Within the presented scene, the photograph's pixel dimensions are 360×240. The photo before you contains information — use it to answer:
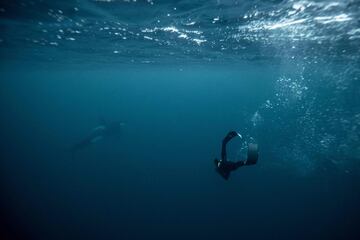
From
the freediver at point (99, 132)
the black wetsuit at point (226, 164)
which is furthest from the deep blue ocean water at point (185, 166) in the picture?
the black wetsuit at point (226, 164)

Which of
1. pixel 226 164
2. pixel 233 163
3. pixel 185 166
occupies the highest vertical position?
pixel 233 163

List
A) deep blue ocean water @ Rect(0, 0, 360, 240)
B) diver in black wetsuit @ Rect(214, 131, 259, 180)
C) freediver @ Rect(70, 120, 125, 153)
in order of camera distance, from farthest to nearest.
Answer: freediver @ Rect(70, 120, 125, 153), deep blue ocean water @ Rect(0, 0, 360, 240), diver in black wetsuit @ Rect(214, 131, 259, 180)

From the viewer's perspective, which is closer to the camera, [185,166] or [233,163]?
[233,163]

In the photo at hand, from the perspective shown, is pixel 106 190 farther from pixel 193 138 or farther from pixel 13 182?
pixel 193 138

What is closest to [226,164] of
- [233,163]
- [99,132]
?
[233,163]

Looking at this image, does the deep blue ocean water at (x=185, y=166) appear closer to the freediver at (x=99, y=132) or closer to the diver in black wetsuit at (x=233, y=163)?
the freediver at (x=99, y=132)

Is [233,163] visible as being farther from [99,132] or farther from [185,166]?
Answer: [99,132]

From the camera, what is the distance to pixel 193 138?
36.6 meters

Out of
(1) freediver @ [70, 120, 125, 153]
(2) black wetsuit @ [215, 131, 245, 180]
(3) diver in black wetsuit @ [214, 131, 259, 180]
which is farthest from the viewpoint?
(1) freediver @ [70, 120, 125, 153]

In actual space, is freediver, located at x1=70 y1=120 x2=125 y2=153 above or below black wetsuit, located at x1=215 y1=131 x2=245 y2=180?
below

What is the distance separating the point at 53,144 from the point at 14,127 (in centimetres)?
1962

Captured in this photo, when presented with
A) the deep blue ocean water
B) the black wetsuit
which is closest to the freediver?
the deep blue ocean water

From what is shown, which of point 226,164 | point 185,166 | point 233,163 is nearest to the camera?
point 233,163

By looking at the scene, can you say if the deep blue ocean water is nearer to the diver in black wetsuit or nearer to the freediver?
the freediver
